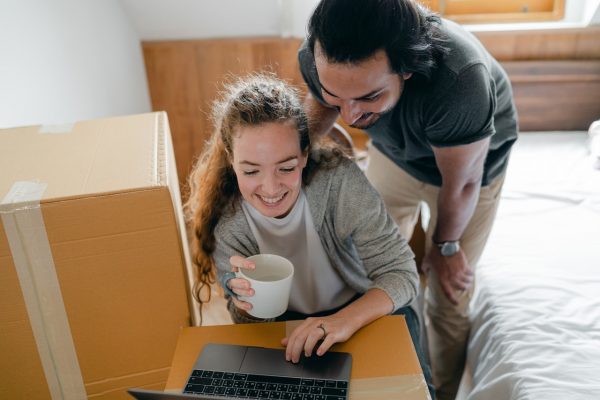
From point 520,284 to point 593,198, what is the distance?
58cm

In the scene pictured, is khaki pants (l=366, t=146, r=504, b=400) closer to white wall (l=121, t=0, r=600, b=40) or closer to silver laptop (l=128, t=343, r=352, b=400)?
silver laptop (l=128, t=343, r=352, b=400)

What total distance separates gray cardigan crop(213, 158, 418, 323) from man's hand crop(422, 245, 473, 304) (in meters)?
0.40

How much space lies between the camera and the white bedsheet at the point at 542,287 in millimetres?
1199

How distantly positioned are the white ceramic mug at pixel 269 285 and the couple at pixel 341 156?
28 millimetres

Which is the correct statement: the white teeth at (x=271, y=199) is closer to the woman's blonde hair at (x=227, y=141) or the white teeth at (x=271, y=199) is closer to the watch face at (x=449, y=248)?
the woman's blonde hair at (x=227, y=141)

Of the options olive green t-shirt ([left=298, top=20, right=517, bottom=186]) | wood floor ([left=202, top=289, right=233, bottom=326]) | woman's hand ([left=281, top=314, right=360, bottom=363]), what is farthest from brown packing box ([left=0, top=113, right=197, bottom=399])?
wood floor ([left=202, top=289, right=233, bottom=326])

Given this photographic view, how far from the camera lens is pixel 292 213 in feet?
3.81

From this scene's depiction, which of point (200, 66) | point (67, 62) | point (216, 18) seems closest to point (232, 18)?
point (216, 18)

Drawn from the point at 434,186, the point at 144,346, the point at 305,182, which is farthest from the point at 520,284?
the point at 144,346

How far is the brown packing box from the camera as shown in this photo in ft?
2.98

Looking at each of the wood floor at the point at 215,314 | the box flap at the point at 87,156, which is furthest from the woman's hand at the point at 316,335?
the wood floor at the point at 215,314

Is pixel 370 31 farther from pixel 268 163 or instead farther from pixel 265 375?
pixel 265 375

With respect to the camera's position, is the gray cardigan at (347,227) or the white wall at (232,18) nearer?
the gray cardigan at (347,227)

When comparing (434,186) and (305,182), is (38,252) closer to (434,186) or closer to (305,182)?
(305,182)
